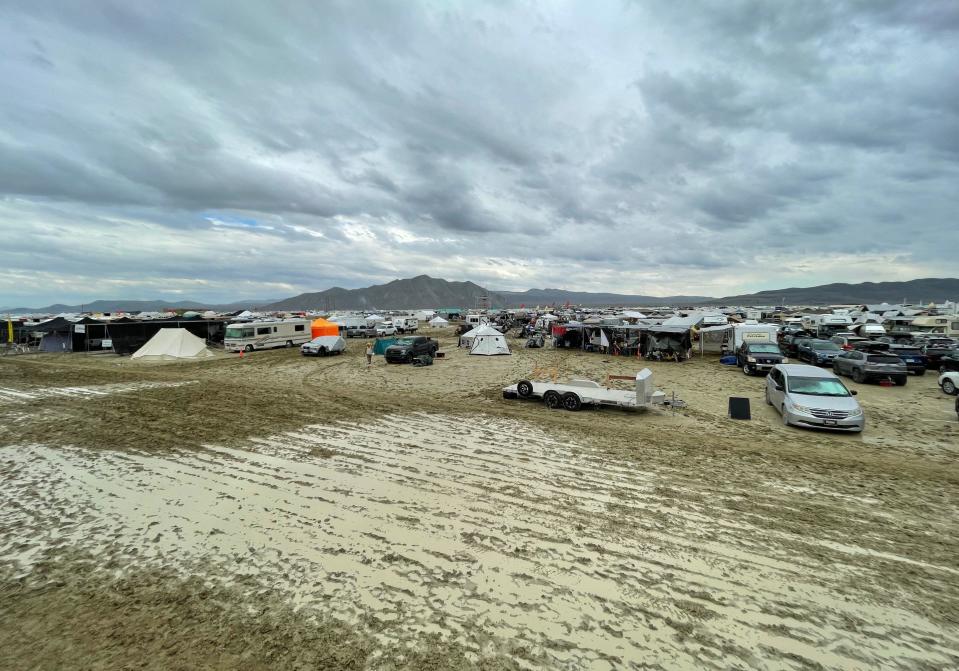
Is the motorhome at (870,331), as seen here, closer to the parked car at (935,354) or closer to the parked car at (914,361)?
the parked car at (935,354)

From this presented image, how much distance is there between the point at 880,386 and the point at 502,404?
15.6 metres

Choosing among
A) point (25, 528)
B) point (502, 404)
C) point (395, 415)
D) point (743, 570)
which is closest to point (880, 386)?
point (502, 404)

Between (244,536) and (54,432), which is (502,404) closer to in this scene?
(244,536)

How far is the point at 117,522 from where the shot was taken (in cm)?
564

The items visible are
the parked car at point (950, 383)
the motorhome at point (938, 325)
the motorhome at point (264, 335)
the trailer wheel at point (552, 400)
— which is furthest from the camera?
the motorhome at point (938, 325)

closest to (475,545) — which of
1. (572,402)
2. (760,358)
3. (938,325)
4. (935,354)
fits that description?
(572,402)

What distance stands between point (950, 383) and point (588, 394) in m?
13.4

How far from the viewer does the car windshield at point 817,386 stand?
10781mm

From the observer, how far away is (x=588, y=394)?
1260 centimetres

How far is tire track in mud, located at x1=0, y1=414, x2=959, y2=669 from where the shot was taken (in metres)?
3.61

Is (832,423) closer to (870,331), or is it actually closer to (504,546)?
(504,546)

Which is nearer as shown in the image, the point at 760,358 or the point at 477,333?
the point at 760,358

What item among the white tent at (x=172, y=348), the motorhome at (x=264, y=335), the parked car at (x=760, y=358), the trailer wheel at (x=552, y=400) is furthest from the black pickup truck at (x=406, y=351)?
the parked car at (x=760, y=358)

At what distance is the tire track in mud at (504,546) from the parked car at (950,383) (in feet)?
43.3
